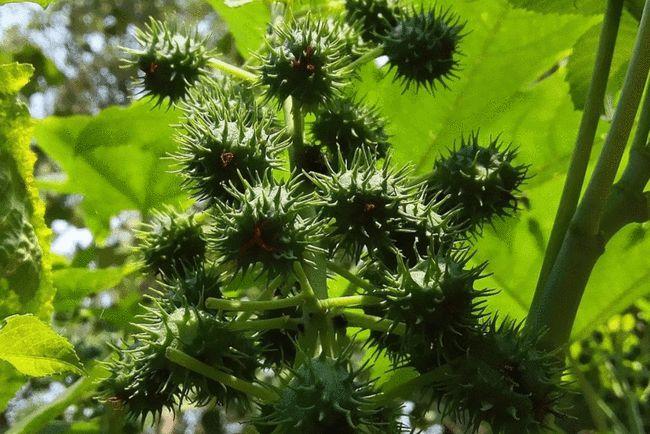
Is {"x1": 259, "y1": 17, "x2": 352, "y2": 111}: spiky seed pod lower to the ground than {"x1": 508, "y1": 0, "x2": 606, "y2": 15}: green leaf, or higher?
lower

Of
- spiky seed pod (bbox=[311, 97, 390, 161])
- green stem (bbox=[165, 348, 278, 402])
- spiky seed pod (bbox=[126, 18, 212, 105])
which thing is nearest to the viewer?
green stem (bbox=[165, 348, 278, 402])

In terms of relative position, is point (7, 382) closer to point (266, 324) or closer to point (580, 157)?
point (266, 324)

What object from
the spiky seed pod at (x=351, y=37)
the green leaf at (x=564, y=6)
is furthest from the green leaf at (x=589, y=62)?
the spiky seed pod at (x=351, y=37)

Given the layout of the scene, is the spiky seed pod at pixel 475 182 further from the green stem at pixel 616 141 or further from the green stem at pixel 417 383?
the green stem at pixel 417 383

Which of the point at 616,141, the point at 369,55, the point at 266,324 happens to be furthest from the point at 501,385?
the point at 369,55

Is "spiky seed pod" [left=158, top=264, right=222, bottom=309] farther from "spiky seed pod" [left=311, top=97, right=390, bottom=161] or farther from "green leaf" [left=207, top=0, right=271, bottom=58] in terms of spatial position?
"green leaf" [left=207, top=0, right=271, bottom=58]

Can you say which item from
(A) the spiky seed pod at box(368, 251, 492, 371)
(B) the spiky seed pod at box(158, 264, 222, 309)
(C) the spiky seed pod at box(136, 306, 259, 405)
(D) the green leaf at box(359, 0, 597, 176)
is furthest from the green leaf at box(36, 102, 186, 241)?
(A) the spiky seed pod at box(368, 251, 492, 371)

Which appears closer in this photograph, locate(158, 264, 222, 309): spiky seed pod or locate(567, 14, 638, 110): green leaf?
locate(158, 264, 222, 309): spiky seed pod
